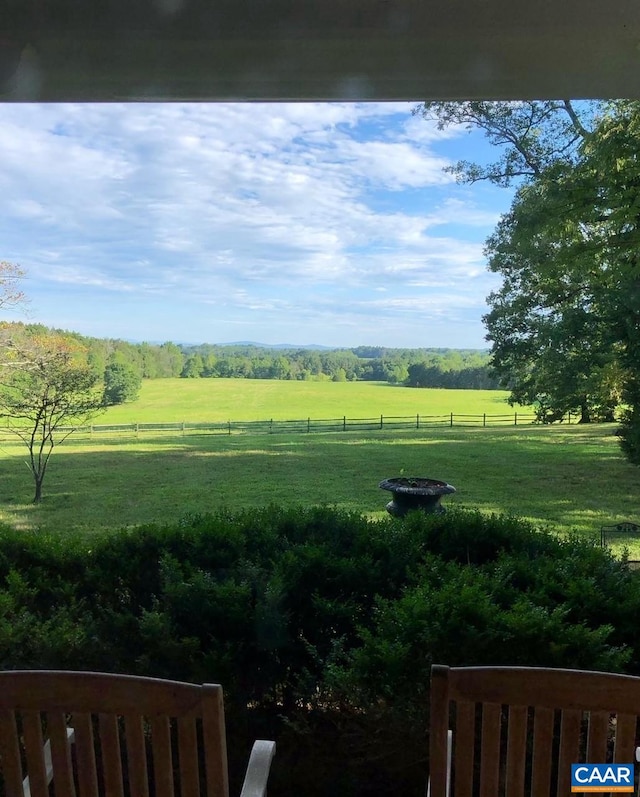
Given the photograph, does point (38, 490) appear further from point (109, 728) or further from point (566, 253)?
point (566, 253)

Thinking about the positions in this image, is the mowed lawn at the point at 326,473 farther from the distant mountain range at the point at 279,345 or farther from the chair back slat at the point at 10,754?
the chair back slat at the point at 10,754

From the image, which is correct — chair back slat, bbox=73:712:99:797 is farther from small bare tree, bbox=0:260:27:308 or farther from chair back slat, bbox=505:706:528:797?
small bare tree, bbox=0:260:27:308

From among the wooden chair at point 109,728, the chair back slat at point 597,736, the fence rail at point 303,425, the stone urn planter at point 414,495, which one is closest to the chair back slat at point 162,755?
the wooden chair at point 109,728

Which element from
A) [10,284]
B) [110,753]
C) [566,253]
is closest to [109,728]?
[110,753]

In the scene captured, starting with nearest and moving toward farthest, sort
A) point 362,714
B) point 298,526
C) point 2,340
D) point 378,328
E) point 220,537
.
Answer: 1. point 362,714
2. point 220,537
3. point 298,526
4. point 2,340
5. point 378,328

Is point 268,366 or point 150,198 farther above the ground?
point 150,198

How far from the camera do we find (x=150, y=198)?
2.51 meters

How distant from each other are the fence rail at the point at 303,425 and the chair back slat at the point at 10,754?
7.87 ft

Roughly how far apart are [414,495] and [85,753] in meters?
2.04

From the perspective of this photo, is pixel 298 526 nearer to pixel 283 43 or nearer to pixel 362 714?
pixel 362 714

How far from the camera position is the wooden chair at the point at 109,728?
2.33 feet

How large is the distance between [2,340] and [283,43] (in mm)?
1866

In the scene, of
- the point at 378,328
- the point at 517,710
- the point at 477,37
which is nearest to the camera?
the point at 517,710

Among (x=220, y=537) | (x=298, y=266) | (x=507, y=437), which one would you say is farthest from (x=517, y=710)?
(x=507, y=437)
